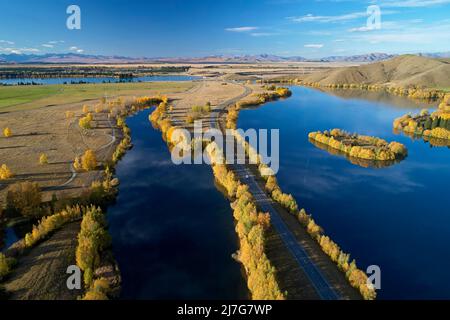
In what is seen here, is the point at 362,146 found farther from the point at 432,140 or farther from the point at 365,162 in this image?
the point at 432,140

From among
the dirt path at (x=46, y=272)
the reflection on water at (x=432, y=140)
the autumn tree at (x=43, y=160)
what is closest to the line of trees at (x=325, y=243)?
the dirt path at (x=46, y=272)

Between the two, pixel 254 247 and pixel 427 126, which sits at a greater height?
pixel 427 126

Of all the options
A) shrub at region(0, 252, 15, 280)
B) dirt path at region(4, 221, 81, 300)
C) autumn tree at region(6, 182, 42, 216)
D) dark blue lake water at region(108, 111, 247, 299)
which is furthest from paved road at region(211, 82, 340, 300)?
autumn tree at region(6, 182, 42, 216)

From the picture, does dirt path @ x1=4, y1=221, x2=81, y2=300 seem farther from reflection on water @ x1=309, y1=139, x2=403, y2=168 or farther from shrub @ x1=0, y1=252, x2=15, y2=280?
reflection on water @ x1=309, y1=139, x2=403, y2=168

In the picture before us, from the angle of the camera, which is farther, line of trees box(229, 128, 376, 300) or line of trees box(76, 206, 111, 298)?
line of trees box(76, 206, 111, 298)

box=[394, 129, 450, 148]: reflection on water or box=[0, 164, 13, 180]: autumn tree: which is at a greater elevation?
box=[394, 129, 450, 148]: reflection on water

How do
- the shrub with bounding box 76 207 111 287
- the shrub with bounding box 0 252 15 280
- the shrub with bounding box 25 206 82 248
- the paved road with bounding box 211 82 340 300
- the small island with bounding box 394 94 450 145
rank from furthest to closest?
the small island with bounding box 394 94 450 145
the shrub with bounding box 25 206 82 248
the shrub with bounding box 76 207 111 287
the shrub with bounding box 0 252 15 280
the paved road with bounding box 211 82 340 300

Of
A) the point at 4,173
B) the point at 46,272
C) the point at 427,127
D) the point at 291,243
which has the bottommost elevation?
the point at 46,272

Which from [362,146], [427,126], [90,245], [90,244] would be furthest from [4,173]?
[427,126]
